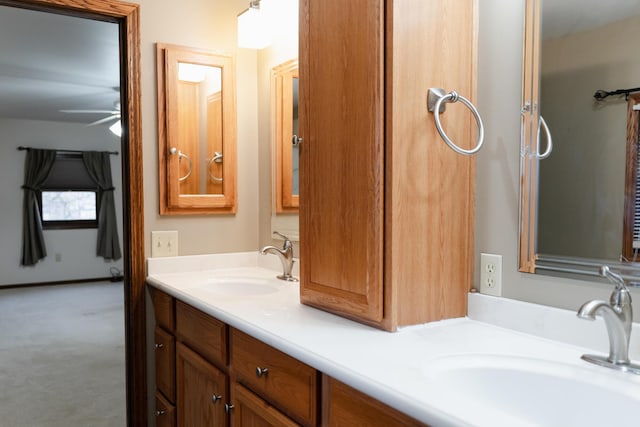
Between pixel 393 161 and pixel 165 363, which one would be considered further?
pixel 165 363

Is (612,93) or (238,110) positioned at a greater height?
(238,110)

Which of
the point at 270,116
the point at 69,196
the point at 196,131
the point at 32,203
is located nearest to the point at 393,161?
the point at 270,116

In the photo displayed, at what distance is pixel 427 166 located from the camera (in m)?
1.27

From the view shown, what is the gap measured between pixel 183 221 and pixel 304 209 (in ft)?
3.18

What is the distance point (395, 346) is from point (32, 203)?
23.1 ft

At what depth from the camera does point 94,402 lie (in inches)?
114

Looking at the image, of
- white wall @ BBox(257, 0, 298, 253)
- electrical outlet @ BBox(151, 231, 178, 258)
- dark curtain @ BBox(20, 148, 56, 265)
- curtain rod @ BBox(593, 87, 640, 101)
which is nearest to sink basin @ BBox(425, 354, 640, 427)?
curtain rod @ BBox(593, 87, 640, 101)

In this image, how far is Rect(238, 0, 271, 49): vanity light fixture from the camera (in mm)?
2176

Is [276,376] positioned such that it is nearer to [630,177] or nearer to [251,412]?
[251,412]

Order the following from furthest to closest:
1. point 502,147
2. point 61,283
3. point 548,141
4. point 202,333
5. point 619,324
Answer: point 61,283 < point 202,333 < point 502,147 < point 548,141 < point 619,324

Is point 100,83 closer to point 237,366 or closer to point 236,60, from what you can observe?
point 236,60

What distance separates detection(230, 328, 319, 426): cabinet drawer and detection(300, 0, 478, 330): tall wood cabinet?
237 millimetres

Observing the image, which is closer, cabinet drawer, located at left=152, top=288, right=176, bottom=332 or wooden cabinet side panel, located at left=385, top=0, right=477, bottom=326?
wooden cabinet side panel, located at left=385, top=0, right=477, bottom=326

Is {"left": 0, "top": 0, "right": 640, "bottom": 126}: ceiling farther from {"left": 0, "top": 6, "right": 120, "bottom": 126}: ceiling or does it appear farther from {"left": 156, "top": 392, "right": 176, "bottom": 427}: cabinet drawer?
{"left": 156, "top": 392, "right": 176, "bottom": 427}: cabinet drawer
